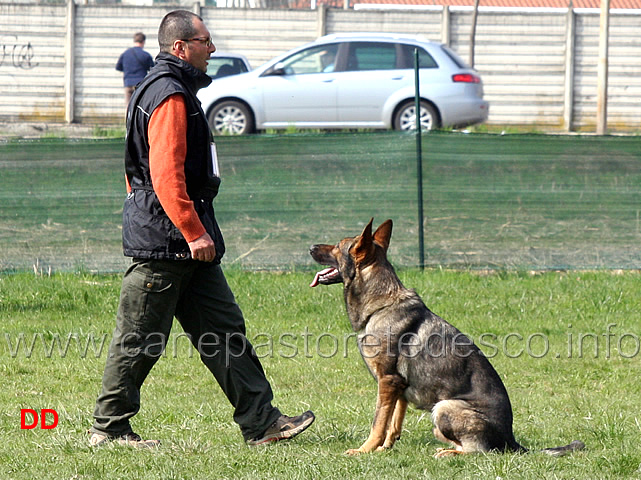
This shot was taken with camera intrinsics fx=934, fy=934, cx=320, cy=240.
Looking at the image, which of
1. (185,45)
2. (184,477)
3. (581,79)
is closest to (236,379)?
(184,477)

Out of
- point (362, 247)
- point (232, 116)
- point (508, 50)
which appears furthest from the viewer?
point (508, 50)

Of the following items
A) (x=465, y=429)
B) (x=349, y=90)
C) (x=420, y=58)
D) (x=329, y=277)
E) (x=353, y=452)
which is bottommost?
(x=353, y=452)

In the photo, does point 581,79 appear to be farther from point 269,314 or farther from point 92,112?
point 269,314

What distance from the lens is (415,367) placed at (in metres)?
4.71

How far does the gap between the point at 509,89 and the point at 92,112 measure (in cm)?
906

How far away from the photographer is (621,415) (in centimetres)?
539

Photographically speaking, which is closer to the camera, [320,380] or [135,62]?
[320,380]

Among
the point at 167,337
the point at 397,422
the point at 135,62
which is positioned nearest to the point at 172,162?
the point at 167,337

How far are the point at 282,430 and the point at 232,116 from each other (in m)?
11.4

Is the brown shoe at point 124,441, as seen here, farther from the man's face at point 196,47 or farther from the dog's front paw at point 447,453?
the man's face at point 196,47

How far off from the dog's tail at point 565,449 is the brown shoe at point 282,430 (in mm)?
1174

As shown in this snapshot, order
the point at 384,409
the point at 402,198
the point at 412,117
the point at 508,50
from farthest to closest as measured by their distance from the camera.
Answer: the point at 508,50, the point at 412,117, the point at 402,198, the point at 384,409

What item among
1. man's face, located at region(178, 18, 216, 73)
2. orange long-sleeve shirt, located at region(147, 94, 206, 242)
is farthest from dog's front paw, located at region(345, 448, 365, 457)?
man's face, located at region(178, 18, 216, 73)

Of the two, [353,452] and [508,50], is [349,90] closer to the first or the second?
[508,50]
